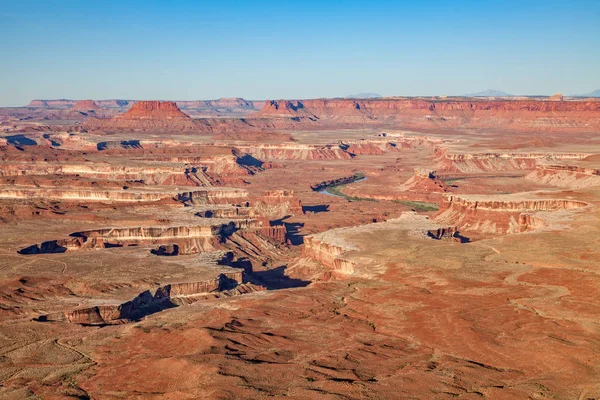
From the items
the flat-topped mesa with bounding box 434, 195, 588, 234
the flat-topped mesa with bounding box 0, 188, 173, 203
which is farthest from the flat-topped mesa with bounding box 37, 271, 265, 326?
the flat-topped mesa with bounding box 0, 188, 173, 203

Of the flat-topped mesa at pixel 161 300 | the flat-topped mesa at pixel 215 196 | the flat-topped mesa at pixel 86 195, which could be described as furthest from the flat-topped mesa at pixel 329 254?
the flat-topped mesa at pixel 215 196

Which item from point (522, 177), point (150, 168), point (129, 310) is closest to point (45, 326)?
point (129, 310)

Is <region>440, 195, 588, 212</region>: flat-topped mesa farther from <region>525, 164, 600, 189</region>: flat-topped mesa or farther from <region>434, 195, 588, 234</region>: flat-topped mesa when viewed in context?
<region>525, 164, 600, 189</region>: flat-topped mesa

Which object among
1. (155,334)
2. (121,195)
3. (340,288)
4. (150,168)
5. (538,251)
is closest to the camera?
(155,334)

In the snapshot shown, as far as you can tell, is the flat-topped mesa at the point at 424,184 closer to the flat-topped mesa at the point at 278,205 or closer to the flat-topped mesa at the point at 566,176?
the flat-topped mesa at the point at 566,176

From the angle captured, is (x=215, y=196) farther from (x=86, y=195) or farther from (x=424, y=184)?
(x=424, y=184)

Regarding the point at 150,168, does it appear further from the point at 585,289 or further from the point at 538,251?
the point at 585,289
